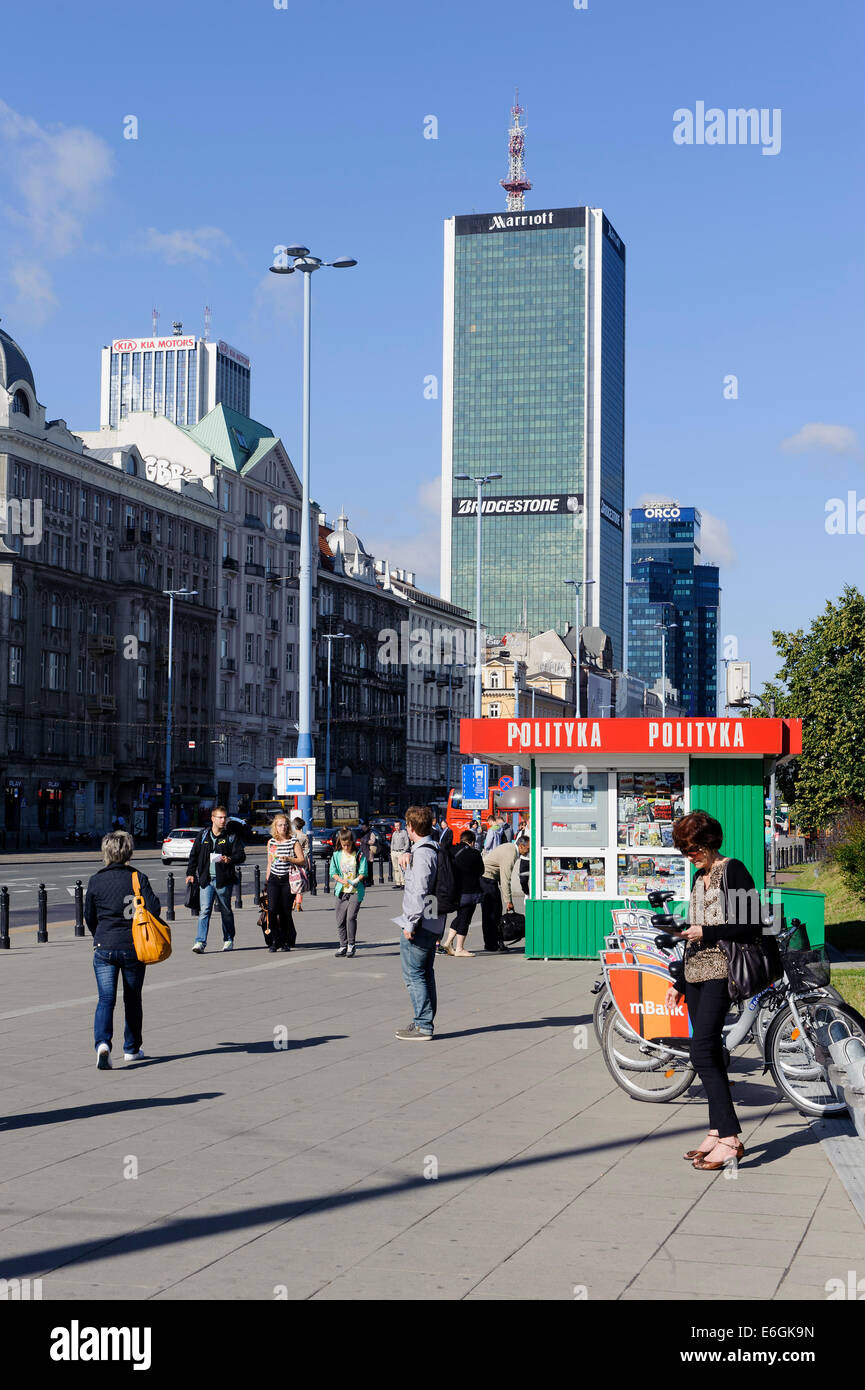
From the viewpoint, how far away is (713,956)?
8.16 meters

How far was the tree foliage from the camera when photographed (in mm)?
41156

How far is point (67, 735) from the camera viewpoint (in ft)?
255

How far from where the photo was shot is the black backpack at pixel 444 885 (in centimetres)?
1252

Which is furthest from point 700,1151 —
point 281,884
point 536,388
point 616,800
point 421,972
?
point 536,388

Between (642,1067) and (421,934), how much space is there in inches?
106

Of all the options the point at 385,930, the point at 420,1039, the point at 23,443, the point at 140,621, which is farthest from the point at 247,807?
the point at 420,1039

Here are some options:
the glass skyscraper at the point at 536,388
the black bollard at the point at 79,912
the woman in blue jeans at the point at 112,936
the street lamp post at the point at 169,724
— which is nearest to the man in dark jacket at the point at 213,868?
the black bollard at the point at 79,912

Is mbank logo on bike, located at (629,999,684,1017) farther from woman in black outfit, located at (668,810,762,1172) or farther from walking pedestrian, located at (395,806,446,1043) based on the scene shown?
walking pedestrian, located at (395,806,446,1043)

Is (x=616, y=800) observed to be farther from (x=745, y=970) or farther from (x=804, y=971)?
(x=745, y=970)

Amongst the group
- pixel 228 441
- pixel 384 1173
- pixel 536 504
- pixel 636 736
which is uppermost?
pixel 536 504

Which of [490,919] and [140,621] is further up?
[140,621]

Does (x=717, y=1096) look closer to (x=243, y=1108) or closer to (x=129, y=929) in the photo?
(x=243, y=1108)

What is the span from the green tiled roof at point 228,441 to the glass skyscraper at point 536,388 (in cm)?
8562
